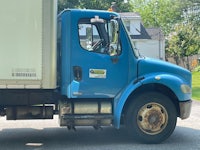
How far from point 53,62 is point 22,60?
1.92ft

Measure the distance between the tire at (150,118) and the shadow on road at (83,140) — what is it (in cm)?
19

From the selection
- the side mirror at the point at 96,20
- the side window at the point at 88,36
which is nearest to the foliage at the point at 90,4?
the side window at the point at 88,36

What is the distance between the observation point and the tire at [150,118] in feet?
30.7

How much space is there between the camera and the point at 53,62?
886cm

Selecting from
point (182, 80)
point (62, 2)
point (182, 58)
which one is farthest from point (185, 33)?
point (182, 80)

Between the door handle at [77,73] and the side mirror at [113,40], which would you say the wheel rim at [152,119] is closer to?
the side mirror at [113,40]

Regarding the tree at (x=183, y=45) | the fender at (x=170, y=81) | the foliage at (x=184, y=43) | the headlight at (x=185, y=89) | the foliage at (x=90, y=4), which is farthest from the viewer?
the tree at (x=183, y=45)

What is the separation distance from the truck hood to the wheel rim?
26.4 inches

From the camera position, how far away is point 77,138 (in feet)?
33.1

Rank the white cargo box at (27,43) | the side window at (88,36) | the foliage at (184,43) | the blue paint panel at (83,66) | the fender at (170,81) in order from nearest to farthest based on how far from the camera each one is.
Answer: the white cargo box at (27,43), the blue paint panel at (83,66), the side window at (88,36), the fender at (170,81), the foliage at (184,43)

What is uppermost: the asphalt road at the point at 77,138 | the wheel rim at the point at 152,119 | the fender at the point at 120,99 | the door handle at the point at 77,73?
the door handle at the point at 77,73

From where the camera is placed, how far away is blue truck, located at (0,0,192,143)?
344 inches

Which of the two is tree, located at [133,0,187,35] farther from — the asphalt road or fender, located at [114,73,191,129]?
fender, located at [114,73,191,129]

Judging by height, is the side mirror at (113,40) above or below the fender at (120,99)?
above
